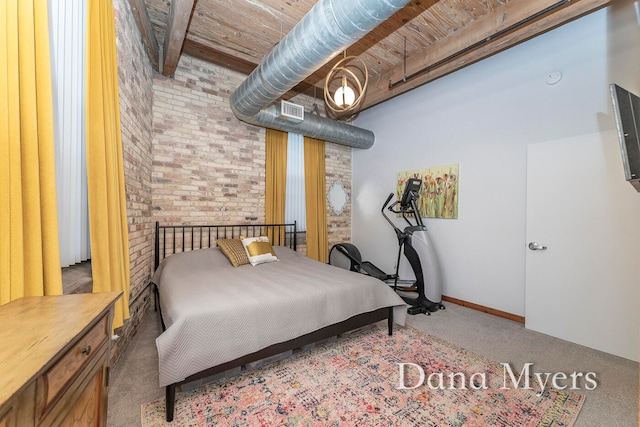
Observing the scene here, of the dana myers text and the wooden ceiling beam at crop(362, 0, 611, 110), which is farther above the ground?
the wooden ceiling beam at crop(362, 0, 611, 110)

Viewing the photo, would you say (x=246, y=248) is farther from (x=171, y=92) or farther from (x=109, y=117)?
(x=171, y=92)

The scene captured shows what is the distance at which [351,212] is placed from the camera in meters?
5.46

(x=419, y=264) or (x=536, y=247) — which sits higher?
(x=536, y=247)

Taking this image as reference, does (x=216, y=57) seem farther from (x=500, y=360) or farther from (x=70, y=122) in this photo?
(x=500, y=360)

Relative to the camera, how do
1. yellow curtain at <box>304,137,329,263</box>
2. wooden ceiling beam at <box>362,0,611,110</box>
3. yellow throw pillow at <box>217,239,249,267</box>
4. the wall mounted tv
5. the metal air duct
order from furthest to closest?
yellow curtain at <box>304,137,329,263</box> < yellow throw pillow at <box>217,239,249,267</box> < wooden ceiling beam at <box>362,0,611,110</box> < the metal air duct < the wall mounted tv

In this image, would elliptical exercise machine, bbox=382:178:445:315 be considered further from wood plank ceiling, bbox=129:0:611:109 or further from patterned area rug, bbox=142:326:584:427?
wood plank ceiling, bbox=129:0:611:109

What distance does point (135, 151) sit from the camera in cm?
268

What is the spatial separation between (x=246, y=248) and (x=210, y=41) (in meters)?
2.63

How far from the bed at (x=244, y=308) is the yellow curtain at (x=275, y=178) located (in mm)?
913

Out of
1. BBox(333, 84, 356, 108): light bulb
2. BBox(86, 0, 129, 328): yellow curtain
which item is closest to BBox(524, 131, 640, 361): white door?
BBox(333, 84, 356, 108): light bulb

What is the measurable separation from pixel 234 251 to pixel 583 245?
12.0 ft

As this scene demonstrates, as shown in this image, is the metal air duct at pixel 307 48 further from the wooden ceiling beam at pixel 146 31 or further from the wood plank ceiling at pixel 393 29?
the wooden ceiling beam at pixel 146 31

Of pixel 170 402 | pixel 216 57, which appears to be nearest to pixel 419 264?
pixel 170 402

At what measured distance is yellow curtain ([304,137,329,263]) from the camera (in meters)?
4.72
